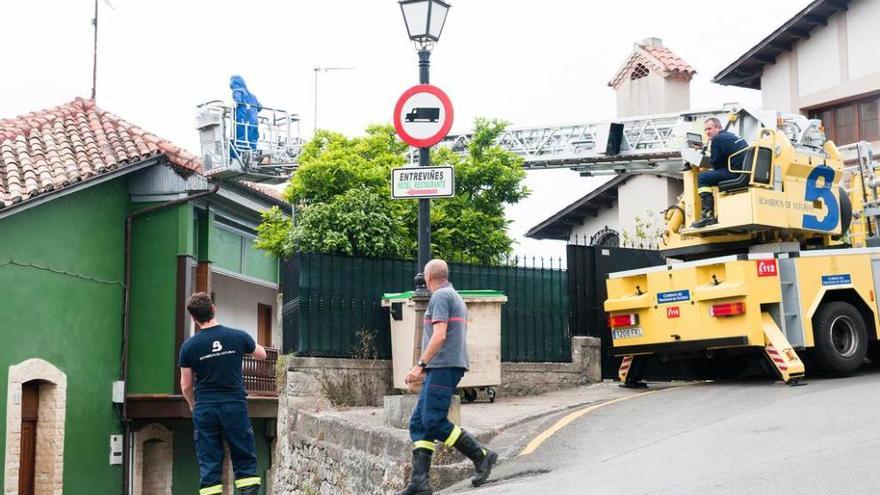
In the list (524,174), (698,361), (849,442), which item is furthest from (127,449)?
(849,442)

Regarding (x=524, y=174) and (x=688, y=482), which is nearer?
(x=688, y=482)

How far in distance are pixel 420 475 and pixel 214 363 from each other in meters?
1.81

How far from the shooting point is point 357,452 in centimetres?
1130

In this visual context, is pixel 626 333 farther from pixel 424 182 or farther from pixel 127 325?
pixel 127 325

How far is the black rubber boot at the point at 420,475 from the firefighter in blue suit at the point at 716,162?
20.3 ft

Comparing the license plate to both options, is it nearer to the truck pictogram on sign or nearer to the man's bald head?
the truck pictogram on sign

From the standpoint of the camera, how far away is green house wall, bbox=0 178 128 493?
18.7 meters

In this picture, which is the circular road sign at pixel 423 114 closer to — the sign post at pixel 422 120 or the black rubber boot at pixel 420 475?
the sign post at pixel 422 120

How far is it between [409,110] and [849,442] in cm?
462

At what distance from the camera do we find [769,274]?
44.2 feet

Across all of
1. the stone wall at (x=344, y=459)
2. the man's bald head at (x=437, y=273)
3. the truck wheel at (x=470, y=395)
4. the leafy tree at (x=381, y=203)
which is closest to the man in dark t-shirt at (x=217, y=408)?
the stone wall at (x=344, y=459)

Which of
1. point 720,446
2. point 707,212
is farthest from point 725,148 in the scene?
point 720,446

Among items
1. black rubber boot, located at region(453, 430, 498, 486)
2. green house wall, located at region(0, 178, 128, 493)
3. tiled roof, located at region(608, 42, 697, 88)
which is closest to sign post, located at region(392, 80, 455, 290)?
black rubber boot, located at region(453, 430, 498, 486)

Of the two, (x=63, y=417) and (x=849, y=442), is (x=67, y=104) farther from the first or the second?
(x=849, y=442)
